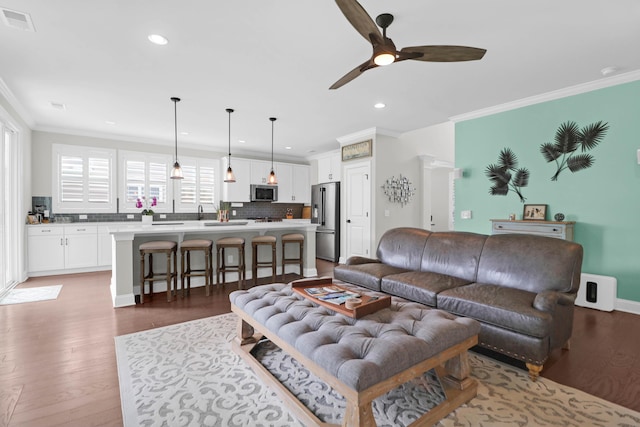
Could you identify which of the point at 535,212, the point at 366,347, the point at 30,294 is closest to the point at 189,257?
the point at 30,294

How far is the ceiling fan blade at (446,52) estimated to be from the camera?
7.17ft

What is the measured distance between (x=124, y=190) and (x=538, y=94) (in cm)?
A: 731

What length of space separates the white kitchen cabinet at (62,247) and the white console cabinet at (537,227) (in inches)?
271

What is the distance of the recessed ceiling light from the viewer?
8.81 ft

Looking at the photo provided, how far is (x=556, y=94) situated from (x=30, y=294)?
24.6 feet

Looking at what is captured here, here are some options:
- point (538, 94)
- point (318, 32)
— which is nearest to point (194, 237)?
point (318, 32)

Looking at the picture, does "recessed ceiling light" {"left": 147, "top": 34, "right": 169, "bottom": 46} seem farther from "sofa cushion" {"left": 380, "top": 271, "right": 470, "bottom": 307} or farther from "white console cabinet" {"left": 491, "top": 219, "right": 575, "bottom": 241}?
"white console cabinet" {"left": 491, "top": 219, "right": 575, "bottom": 241}

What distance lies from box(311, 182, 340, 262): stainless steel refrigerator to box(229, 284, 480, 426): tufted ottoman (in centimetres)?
454

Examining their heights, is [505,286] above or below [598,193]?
below

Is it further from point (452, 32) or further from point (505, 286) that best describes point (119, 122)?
point (505, 286)

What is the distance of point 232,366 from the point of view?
2330 millimetres


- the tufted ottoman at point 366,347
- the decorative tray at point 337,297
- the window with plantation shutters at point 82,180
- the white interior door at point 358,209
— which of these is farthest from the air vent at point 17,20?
the white interior door at point 358,209

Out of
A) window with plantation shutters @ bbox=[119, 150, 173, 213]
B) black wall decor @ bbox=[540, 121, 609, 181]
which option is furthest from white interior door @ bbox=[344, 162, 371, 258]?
window with plantation shutters @ bbox=[119, 150, 173, 213]

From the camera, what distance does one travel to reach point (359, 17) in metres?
1.87
